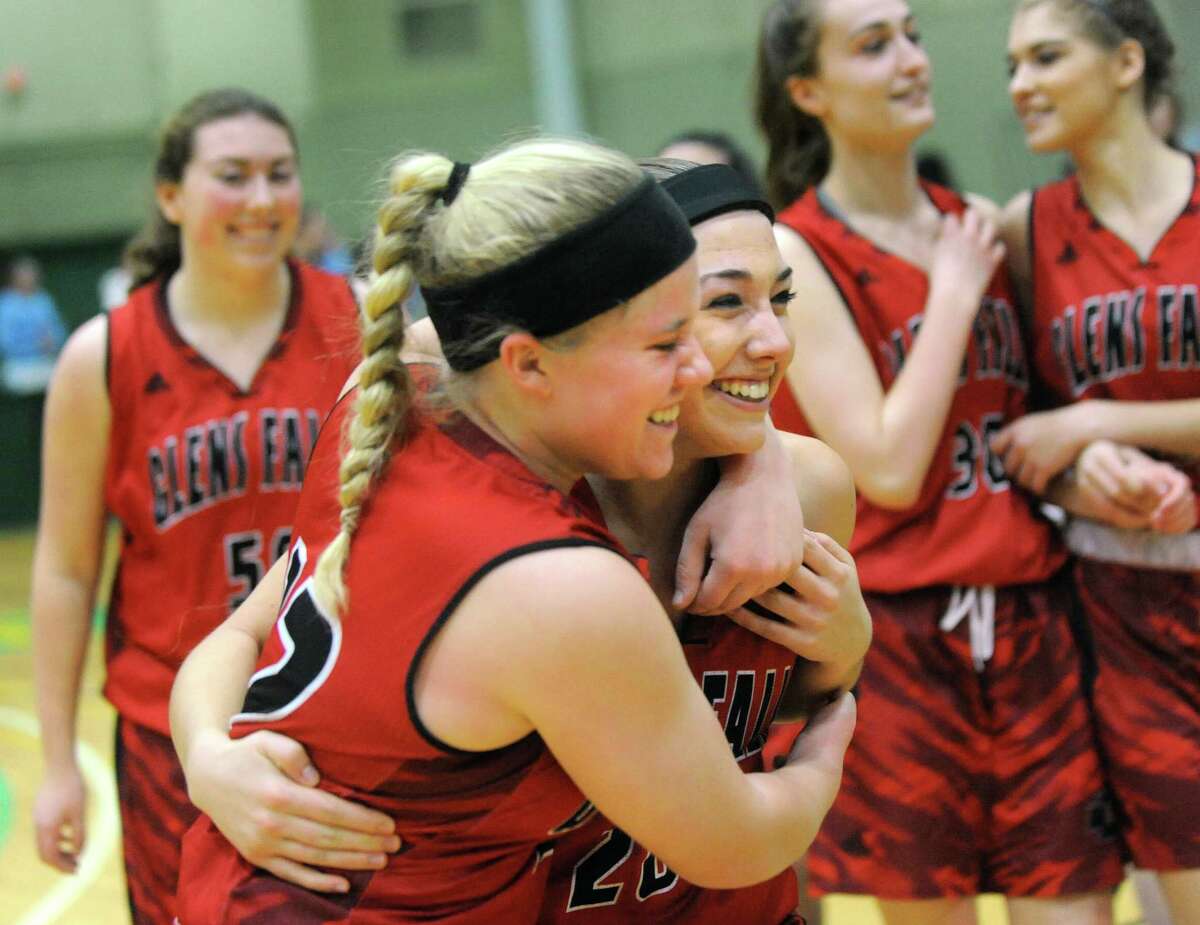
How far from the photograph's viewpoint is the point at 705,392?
1.95 m

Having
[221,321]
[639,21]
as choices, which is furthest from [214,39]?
[221,321]

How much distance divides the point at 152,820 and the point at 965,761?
1.60 meters

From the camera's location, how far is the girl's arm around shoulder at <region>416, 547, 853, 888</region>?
4.88 ft

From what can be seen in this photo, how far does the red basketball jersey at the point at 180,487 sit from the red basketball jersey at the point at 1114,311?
→ 4.61 feet

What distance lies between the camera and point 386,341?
5.62ft

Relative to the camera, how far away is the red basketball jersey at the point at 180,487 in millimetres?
2955

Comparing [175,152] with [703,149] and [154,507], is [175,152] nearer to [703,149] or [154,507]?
[154,507]

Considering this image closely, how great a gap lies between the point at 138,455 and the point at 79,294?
458 inches

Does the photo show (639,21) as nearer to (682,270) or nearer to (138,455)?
(138,455)

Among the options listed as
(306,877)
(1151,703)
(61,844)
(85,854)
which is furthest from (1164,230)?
(85,854)

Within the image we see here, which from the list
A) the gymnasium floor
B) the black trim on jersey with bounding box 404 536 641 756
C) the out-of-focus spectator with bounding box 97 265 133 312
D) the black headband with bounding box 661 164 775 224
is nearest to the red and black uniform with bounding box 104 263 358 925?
the black headband with bounding box 661 164 775 224

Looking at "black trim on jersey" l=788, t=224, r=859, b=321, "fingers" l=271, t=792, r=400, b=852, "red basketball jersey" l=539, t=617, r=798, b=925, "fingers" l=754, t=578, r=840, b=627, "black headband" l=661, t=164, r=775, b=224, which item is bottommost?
"red basketball jersey" l=539, t=617, r=798, b=925

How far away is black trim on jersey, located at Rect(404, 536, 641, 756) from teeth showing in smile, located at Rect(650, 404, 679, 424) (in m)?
0.18

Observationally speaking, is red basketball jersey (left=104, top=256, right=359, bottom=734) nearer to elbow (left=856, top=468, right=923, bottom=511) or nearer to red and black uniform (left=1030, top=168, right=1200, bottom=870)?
elbow (left=856, top=468, right=923, bottom=511)
